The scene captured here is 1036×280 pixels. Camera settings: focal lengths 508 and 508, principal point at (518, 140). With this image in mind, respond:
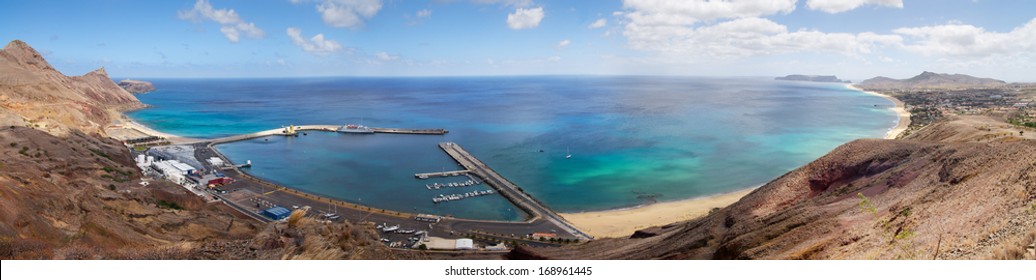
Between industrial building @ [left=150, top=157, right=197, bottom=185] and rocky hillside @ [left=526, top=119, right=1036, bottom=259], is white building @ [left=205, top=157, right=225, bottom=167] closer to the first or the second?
industrial building @ [left=150, top=157, right=197, bottom=185]

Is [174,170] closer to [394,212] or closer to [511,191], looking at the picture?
[394,212]

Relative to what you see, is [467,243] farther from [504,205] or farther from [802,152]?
[802,152]

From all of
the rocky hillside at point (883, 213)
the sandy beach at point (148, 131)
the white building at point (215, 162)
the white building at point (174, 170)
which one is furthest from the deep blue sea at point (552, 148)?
the rocky hillside at point (883, 213)

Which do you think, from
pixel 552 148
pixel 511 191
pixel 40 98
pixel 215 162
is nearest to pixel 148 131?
pixel 40 98
